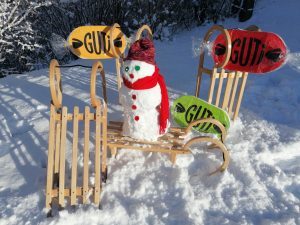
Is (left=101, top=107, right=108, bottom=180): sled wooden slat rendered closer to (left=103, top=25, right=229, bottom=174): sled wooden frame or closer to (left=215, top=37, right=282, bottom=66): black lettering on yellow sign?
(left=103, top=25, right=229, bottom=174): sled wooden frame

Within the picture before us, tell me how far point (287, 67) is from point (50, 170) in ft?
13.3

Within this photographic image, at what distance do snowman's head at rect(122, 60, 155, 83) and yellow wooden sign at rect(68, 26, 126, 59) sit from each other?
2.94 feet

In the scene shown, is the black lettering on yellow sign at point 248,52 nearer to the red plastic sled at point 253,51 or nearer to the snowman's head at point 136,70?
the red plastic sled at point 253,51

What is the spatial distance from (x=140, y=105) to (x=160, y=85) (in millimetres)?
270

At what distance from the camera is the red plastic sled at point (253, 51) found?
3.14 m

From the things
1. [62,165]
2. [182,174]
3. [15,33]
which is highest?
[15,33]

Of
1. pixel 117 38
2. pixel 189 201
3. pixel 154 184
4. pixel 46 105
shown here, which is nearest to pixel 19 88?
pixel 46 105

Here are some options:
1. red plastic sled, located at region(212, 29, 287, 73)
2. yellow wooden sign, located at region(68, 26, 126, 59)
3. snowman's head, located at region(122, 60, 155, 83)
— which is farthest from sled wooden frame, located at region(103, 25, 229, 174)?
yellow wooden sign, located at region(68, 26, 126, 59)

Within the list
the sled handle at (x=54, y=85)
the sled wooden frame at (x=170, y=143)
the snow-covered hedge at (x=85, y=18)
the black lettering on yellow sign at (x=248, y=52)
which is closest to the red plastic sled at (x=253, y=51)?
the black lettering on yellow sign at (x=248, y=52)

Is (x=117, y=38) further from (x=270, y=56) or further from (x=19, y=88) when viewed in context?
(x=19, y=88)

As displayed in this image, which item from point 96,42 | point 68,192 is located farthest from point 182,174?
point 96,42

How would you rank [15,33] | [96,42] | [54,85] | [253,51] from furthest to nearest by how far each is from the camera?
[15,33] < [96,42] < [253,51] < [54,85]

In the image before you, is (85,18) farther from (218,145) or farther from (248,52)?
(218,145)

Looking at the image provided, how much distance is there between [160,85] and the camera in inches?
119
